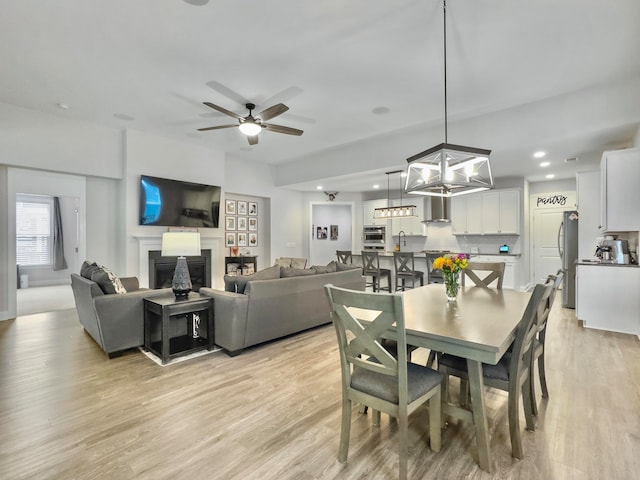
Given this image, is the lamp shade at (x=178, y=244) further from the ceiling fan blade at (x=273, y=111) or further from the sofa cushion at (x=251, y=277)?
the ceiling fan blade at (x=273, y=111)

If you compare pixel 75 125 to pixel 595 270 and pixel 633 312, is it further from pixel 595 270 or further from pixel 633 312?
pixel 633 312

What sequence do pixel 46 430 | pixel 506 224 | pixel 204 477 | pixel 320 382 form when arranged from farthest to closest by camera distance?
pixel 506 224 → pixel 320 382 → pixel 46 430 → pixel 204 477

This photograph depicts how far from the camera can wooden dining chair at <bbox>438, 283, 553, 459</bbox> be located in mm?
1777

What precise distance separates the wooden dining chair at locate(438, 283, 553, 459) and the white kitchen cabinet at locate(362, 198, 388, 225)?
668cm

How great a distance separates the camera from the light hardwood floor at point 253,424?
1746mm

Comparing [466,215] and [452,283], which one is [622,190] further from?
[466,215]

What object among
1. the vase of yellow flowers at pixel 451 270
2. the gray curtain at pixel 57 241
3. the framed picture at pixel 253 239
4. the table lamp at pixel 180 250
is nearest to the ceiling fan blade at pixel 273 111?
the table lamp at pixel 180 250

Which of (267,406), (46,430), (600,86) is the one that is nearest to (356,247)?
(600,86)

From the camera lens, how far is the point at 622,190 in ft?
13.0

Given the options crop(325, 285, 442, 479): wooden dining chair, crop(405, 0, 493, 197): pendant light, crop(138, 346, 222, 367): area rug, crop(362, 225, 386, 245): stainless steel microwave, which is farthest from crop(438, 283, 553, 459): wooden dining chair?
crop(362, 225, 386, 245): stainless steel microwave

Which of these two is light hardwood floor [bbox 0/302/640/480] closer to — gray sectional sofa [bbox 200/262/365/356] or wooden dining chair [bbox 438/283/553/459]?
wooden dining chair [bbox 438/283/553/459]

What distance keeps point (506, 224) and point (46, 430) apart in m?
7.47

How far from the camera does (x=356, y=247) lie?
912 cm

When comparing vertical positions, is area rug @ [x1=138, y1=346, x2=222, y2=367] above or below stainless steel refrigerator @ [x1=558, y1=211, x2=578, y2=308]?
below
